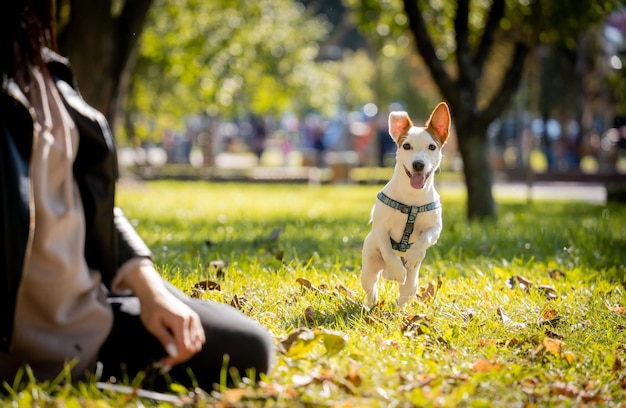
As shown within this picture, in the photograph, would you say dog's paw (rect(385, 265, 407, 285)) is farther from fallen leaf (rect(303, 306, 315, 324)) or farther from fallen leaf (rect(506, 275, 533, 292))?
fallen leaf (rect(506, 275, 533, 292))

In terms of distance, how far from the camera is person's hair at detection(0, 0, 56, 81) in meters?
2.88

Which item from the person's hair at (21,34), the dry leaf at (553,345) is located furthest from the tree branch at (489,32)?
the person's hair at (21,34)

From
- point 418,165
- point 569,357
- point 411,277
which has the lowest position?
point 569,357

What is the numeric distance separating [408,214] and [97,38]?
29.0 ft

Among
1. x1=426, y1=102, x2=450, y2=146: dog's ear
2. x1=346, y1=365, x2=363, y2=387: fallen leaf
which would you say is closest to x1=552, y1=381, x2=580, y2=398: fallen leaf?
x1=346, y1=365, x2=363, y2=387: fallen leaf

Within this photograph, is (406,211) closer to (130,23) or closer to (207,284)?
(207,284)

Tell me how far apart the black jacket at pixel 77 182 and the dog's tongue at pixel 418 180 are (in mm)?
1993

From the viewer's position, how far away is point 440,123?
499cm

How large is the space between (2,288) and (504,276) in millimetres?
4092

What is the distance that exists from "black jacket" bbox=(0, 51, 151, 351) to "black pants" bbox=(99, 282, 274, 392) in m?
0.22

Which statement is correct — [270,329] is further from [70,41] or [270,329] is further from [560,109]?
[560,109]

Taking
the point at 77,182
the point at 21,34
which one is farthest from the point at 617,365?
the point at 21,34

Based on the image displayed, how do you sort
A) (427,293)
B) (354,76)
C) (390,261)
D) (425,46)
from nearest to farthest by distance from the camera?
1. (390,261)
2. (427,293)
3. (425,46)
4. (354,76)

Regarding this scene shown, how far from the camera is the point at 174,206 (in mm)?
14555
